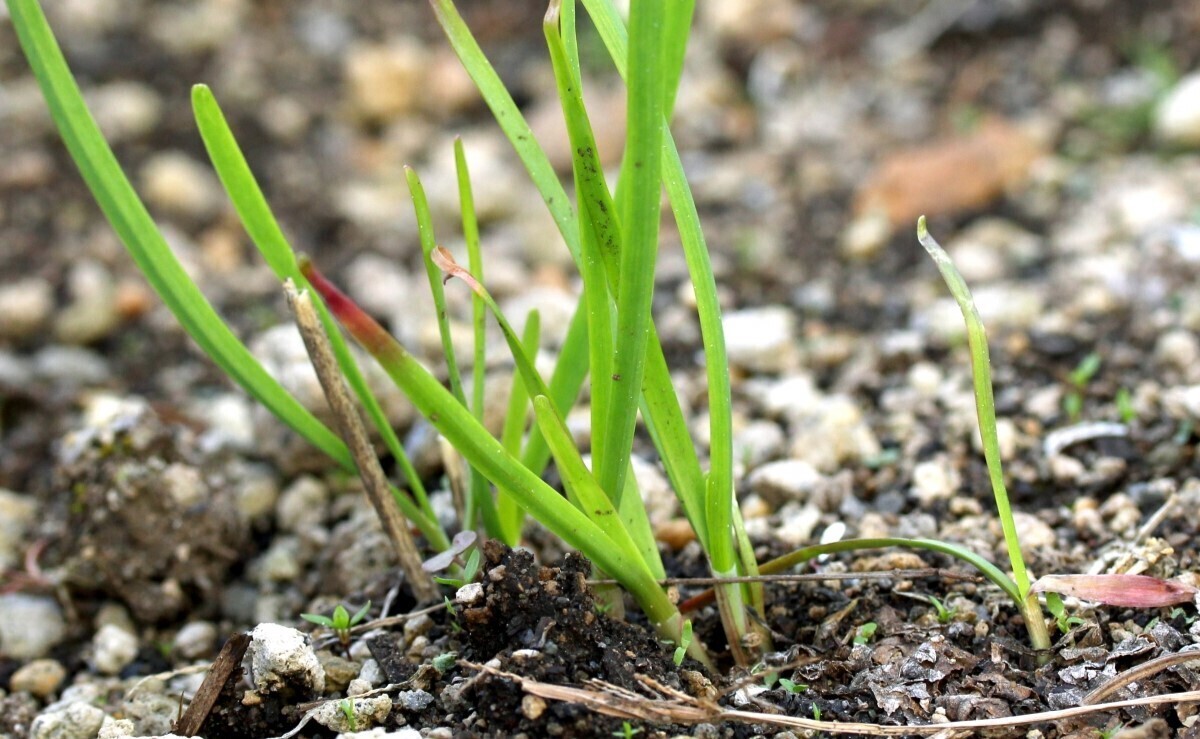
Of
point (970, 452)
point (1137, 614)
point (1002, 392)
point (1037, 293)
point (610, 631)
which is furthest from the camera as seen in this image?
point (1037, 293)

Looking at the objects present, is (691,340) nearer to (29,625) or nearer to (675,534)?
(675,534)

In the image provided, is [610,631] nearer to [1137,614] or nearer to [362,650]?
[362,650]

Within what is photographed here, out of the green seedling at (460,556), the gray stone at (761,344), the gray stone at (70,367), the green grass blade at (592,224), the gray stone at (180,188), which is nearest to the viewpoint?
the green grass blade at (592,224)

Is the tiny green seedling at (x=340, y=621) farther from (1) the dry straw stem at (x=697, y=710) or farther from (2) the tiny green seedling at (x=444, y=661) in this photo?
(1) the dry straw stem at (x=697, y=710)

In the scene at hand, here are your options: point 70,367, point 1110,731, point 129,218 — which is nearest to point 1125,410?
point 1110,731

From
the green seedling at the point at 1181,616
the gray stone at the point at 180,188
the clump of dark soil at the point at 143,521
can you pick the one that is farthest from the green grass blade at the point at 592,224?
the gray stone at the point at 180,188

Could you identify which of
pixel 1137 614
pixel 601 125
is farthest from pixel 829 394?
pixel 601 125
